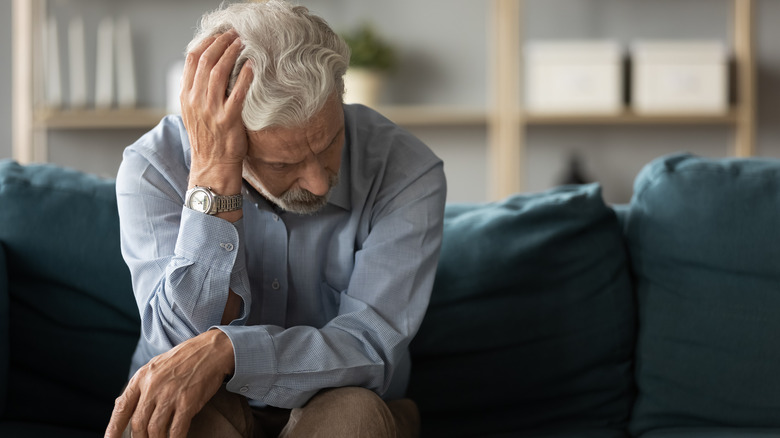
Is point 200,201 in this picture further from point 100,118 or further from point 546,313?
point 100,118

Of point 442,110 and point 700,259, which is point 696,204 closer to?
point 700,259

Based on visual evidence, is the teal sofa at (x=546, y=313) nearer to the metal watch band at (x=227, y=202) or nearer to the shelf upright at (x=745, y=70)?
the metal watch band at (x=227, y=202)

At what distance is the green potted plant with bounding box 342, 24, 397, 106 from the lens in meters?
3.24

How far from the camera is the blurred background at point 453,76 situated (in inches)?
131

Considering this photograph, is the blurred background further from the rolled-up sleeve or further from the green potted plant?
the rolled-up sleeve

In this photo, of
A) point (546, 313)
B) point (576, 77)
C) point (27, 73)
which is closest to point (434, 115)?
point (576, 77)

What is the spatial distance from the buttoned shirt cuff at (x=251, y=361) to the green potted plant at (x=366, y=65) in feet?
7.17

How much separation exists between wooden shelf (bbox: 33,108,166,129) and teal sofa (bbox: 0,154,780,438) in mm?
1704

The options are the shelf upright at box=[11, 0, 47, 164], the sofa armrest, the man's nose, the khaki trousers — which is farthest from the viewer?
the shelf upright at box=[11, 0, 47, 164]

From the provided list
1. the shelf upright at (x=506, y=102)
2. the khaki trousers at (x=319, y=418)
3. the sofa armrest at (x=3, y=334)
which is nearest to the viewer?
the khaki trousers at (x=319, y=418)

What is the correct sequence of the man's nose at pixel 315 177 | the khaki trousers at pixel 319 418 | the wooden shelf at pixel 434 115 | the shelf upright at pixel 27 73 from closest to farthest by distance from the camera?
1. the khaki trousers at pixel 319 418
2. the man's nose at pixel 315 177
3. the shelf upright at pixel 27 73
4. the wooden shelf at pixel 434 115

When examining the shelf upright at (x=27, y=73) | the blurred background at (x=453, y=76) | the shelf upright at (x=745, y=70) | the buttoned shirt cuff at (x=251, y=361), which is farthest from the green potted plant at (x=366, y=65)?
the buttoned shirt cuff at (x=251, y=361)

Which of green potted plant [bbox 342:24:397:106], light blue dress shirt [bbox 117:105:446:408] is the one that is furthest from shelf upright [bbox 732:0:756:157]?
light blue dress shirt [bbox 117:105:446:408]

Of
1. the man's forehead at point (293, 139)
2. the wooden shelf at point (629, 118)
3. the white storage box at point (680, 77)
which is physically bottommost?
the man's forehead at point (293, 139)
